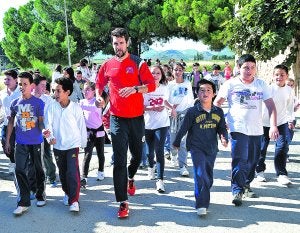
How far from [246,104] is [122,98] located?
5.27 feet

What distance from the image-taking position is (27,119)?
5133mm

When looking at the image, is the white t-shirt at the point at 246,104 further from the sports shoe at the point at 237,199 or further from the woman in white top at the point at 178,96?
the woman in white top at the point at 178,96

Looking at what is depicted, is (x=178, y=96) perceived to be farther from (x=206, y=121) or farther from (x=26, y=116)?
(x=26, y=116)

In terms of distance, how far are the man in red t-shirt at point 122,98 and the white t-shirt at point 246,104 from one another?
3.77ft

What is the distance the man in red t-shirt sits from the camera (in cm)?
472

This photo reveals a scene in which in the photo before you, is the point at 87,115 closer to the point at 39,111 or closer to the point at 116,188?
the point at 39,111

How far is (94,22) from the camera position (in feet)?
112

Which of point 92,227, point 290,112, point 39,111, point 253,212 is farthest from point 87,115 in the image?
point 290,112

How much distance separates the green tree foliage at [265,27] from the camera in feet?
29.5

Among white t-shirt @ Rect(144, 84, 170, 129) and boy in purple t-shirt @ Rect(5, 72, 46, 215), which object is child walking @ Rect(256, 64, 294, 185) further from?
boy in purple t-shirt @ Rect(5, 72, 46, 215)

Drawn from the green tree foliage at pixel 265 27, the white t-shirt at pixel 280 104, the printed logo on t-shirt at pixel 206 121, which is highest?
the green tree foliage at pixel 265 27

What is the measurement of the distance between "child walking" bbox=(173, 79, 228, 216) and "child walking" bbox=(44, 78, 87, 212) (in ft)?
4.11

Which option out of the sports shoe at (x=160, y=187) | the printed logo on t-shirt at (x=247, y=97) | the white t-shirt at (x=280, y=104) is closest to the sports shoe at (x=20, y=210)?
the sports shoe at (x=160, y=187)

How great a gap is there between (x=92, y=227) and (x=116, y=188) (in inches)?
21.6
